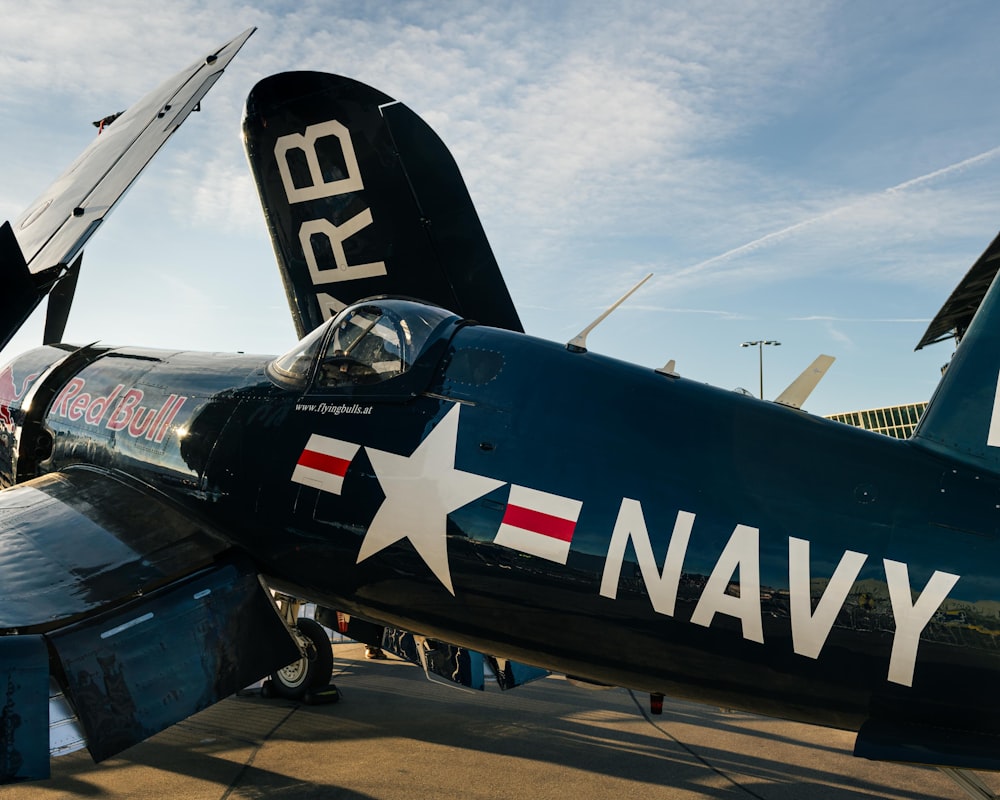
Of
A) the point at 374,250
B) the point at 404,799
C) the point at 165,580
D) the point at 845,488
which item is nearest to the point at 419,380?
Result: the point at 165,580

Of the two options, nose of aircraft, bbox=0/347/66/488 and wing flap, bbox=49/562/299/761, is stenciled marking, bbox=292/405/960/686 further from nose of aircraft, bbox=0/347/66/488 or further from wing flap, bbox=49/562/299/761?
nose of aircraft, bbox=0/347/66/488

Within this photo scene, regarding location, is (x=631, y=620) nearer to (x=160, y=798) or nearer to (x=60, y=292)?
(x=160, y=798)

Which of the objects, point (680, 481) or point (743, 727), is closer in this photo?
point (680, 481)

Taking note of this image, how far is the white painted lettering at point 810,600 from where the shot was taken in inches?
126

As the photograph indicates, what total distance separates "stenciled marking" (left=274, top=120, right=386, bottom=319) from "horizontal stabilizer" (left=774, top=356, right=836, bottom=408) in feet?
23.8

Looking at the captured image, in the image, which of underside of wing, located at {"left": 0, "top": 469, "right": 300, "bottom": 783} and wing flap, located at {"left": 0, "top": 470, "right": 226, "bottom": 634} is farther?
wing flap, located at {"left": 0, "top": 470, "right": 226, "bottom": 634}

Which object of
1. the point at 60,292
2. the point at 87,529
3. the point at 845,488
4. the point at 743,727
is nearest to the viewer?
the point at 845,488

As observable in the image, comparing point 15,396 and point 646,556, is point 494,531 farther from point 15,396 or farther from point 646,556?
point 15,396

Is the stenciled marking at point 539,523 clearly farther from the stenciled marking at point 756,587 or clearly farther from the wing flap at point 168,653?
the wing flap at point 168,653

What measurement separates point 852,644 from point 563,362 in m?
1.97

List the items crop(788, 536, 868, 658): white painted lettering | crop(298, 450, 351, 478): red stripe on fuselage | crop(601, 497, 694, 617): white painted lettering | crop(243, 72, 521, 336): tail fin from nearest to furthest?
crop(788, 536, 868, 658): white painted lettering, crop(601, 497, 694, 617): white painted lettering, crop(298, 450, 351, 478): red stripe on fuselage, crop(243, 72, 521, 336): tail fin

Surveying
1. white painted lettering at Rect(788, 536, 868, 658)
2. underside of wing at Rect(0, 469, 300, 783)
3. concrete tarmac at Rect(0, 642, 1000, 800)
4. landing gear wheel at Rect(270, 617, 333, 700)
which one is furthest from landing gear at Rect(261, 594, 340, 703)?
white painted lettering at Rect(788, 536, 868, 658)

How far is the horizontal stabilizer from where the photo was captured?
4.50 meters

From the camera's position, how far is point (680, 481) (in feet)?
11.7
